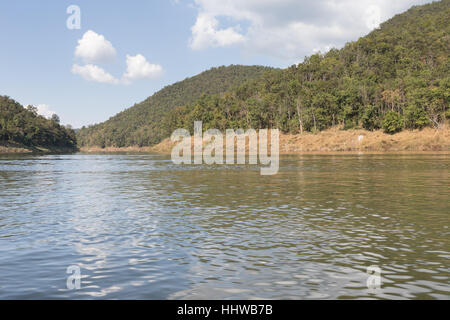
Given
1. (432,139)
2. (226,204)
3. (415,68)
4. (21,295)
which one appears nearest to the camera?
(21,295)

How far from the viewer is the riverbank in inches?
4921

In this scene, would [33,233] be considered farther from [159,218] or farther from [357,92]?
[357,92]

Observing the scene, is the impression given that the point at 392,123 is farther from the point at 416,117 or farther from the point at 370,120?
the point at 370,120

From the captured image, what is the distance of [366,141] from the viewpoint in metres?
142

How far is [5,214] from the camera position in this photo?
1046 inches

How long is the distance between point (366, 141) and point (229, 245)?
13358cm

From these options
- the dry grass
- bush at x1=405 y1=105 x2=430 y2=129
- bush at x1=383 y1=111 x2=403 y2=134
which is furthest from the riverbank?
bush at x1=405 y1=105 x2=430 y2=129

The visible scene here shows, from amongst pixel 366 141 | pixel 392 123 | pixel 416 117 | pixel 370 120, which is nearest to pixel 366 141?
pixel 366 141

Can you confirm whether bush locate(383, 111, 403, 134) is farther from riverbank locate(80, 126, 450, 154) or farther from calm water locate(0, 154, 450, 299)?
calm water locate(0, 154, 450, 299)

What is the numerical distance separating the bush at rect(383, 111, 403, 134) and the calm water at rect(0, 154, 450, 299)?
113966mm

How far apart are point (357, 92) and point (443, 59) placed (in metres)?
59.4

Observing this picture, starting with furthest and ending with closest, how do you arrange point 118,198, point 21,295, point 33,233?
point 118,198
point 33,233
point 21,295

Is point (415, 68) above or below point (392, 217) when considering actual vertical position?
above
